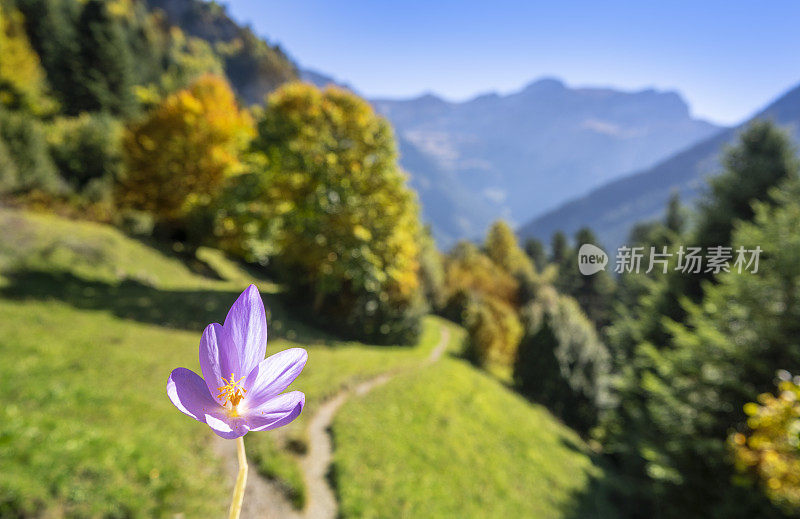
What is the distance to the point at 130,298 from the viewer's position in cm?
1009

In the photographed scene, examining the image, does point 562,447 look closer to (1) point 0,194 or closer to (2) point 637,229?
(1) point 0,194

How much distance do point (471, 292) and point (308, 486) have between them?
22.9 metres

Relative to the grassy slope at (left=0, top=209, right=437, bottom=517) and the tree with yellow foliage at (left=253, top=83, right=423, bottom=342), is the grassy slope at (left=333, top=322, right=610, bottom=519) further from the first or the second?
the tree with yellow foliage at (left=253, top=83, right=423, bottom=342)

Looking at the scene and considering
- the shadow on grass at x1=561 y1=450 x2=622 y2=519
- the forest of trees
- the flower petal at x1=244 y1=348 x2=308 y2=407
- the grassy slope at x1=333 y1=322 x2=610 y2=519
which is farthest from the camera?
the shadow on grass at x1=561 y1=450 x2=622 y2=519

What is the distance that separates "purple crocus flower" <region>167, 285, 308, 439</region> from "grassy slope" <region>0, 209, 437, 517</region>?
0.90 metres

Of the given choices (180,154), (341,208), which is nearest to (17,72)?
(180,154)

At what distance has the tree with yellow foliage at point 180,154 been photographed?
14602mm

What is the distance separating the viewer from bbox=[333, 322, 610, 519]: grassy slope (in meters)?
7.29

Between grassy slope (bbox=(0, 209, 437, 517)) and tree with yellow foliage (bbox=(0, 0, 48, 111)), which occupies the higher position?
tree with yellow foliage (bbox=(0, 0, 48, 111))

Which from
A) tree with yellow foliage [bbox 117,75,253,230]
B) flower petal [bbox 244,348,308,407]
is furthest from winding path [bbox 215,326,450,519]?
tree with yellow foliage [bbox 117,75,253,230]

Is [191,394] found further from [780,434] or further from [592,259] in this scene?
[592,259]

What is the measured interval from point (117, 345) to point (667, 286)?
52.3 feet

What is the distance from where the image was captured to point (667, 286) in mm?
14336

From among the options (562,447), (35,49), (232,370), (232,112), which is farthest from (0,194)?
(35,49)
